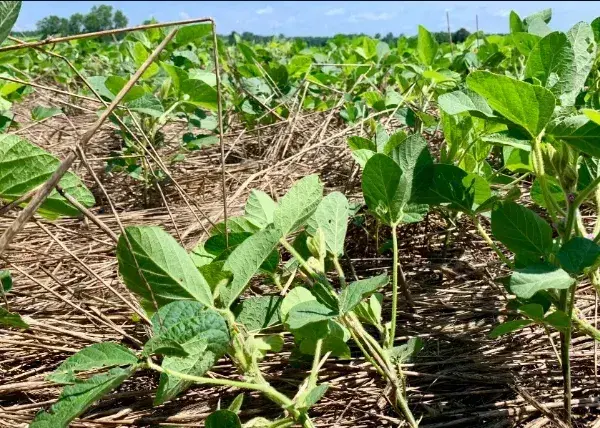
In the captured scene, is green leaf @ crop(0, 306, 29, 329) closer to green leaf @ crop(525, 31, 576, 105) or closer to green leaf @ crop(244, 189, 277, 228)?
green leaf @ crop(244, 189, 277, 228)

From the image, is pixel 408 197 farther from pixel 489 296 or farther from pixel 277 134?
pixel 277 134

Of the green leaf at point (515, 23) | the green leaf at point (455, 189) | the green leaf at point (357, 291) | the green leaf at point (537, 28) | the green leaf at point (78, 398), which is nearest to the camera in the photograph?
the green leaf at point (78, 398)

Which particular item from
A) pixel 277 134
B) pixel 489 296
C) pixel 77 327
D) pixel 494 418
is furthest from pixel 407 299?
pixel 277 134

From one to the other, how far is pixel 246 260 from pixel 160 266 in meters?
0.10

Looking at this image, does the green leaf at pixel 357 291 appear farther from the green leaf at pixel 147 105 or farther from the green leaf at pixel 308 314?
the green leaf at pixel 147 105

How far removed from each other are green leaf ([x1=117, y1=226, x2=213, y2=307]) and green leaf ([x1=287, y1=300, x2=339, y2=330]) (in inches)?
3.6

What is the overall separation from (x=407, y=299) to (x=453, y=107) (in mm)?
412


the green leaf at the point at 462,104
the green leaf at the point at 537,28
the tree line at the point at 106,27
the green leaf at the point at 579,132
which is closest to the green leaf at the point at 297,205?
the green leaf at the point at 462,104

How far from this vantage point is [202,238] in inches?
51.0

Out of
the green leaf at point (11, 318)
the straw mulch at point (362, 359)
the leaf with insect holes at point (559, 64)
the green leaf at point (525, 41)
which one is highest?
the green leaf at point (525, 41)

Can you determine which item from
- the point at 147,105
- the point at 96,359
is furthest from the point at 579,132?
the point at 147,105

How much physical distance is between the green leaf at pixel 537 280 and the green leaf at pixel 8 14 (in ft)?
1.82

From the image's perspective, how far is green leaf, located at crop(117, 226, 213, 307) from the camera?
0.64 metres

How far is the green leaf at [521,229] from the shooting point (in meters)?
0.71
